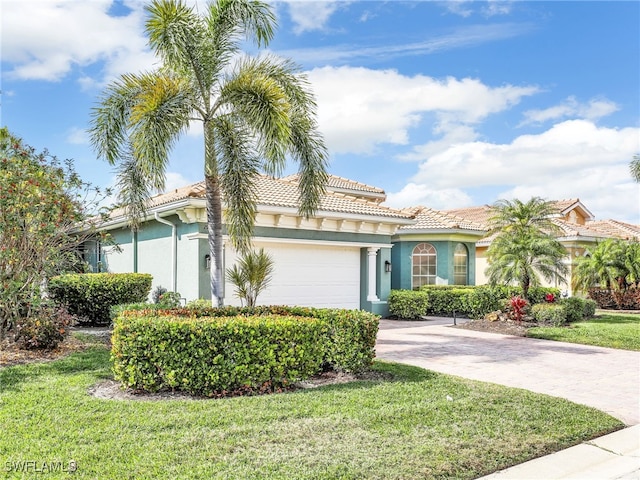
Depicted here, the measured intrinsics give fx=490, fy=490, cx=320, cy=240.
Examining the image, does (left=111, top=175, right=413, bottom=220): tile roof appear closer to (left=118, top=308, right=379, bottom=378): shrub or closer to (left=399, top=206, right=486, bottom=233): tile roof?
(left=399, top=206, right=486, bottom=233): tile roof

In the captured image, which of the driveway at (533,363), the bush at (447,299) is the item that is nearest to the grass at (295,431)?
the driveway at (533,363)

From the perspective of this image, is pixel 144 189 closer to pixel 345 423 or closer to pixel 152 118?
pixel 152 118

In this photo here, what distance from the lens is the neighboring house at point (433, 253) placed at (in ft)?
65.4

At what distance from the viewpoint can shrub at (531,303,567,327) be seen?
15.1m

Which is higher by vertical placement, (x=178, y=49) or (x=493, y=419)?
(x=178, y=49)

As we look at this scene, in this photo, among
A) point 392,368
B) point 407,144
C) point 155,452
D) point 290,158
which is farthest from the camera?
point 407,144

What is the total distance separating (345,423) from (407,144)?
11.7m

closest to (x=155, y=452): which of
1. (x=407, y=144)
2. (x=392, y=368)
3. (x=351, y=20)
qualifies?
(x=392, y=368)

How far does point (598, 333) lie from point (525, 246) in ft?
11.4

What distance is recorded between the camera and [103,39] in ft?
30.2

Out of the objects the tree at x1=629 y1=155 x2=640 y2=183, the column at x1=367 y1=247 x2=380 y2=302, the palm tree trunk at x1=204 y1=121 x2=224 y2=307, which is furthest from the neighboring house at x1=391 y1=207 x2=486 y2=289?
the palm tree trunk at x1=204 y1=121 x2=224 y2=307

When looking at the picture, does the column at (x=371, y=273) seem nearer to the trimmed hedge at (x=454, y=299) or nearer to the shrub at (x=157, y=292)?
the trimmed hedge at (x=454, y=299)

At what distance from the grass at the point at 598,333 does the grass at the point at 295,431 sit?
6.65 m

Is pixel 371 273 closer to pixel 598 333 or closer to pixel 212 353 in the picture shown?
pixel 598 333
